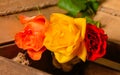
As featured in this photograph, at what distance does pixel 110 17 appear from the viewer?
2.05 feet

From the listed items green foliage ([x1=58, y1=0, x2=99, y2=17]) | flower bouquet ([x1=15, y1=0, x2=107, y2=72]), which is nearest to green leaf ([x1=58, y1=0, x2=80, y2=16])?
green foliage ([x1=58, y1=0, x2=99, y2=17])

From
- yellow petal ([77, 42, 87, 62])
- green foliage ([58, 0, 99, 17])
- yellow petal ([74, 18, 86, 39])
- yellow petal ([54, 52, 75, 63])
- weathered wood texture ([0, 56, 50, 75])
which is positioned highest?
yellow petal ([74, 18, 86, 39])

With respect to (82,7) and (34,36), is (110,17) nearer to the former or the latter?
(82,7)

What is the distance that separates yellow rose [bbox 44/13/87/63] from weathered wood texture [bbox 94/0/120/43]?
158mm

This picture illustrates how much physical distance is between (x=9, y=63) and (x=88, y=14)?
269 millimetres

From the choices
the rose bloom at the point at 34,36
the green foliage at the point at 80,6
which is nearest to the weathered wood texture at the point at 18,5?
the green foliage at the point at 80,6

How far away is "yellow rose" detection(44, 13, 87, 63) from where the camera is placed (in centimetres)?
40

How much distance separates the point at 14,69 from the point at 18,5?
0.77 feet

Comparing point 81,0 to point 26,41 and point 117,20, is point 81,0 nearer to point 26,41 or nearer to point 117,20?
point 117,20

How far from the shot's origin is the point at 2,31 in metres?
0.54

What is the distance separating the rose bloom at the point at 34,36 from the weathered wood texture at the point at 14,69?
4cm

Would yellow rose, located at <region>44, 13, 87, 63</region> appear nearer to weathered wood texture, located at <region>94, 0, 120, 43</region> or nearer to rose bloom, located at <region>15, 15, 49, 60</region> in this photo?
rose bloom, located at <region>15, 15, 49, 60</region>

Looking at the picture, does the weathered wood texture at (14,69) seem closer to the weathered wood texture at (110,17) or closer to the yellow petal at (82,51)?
the yellow petal at (82,51)

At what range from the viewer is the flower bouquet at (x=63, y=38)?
1.30ft
